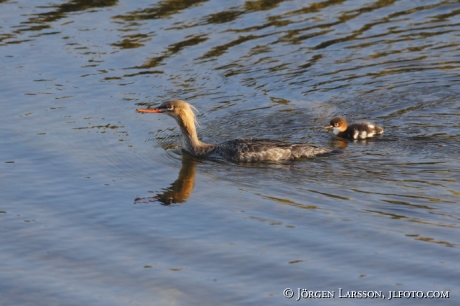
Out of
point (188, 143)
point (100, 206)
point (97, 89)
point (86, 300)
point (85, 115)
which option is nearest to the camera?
point (86, 300)

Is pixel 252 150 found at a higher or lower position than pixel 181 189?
higher

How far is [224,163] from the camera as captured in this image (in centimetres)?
1127

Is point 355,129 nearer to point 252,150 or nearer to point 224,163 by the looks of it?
point 252,150

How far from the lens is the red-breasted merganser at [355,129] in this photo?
1159 centimetres

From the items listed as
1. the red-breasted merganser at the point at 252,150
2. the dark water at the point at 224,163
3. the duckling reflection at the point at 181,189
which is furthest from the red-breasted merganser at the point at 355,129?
the duckling reflection at the point at 181,189

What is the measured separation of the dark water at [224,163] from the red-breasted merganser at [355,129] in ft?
0.47

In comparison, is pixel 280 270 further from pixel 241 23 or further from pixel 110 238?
pixel 241 23

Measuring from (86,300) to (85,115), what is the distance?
5660 mm

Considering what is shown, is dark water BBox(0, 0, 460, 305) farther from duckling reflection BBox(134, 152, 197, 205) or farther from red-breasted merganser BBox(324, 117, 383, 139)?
red-breasted merganser BBox(324, 117, 383, 139)

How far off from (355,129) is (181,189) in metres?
2.77

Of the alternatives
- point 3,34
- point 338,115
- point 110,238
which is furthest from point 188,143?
point 3,34

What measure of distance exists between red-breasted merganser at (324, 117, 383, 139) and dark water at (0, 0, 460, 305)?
0.47ft

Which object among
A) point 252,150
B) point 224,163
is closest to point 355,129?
point 252,150

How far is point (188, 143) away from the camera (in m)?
11.8
